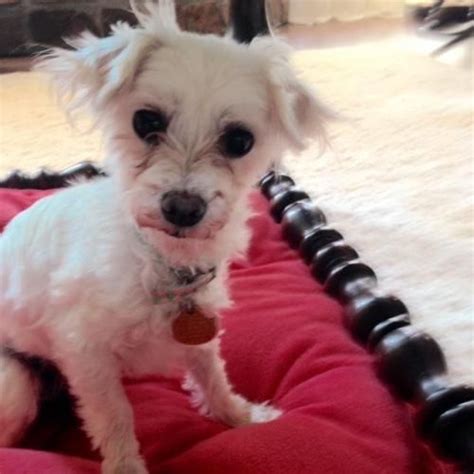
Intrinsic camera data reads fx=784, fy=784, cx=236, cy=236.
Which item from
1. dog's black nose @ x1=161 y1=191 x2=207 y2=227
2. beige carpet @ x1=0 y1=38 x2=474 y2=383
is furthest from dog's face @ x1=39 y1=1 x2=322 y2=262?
beige carpet @ x1=0 y1=38 x2=474 y2=383

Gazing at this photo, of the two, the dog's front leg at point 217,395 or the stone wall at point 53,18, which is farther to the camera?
the stone wall at point 53,18

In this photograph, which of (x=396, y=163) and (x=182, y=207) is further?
(x=396, y=163)

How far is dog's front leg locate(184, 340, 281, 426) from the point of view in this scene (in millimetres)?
1319

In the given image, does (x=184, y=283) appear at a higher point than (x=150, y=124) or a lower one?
lower

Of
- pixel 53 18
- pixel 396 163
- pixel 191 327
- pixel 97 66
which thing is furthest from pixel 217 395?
pixel 53 18

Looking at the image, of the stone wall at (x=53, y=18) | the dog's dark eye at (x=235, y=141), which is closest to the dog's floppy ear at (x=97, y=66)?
the dog's dark eye at (x=235, y=141)

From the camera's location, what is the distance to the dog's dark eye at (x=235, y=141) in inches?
42.9

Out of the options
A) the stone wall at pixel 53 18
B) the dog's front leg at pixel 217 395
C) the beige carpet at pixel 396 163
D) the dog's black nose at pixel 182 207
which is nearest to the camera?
the dog's black nose at pixel 182 207

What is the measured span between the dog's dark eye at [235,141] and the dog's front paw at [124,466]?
18.3 inches

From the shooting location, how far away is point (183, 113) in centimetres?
105

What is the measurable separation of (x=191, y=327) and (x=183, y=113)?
32 cm

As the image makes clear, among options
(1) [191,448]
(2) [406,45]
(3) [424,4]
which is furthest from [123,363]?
(3) [424,4]

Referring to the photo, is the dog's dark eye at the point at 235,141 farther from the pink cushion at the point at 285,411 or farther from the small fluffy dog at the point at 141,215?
the pink cushion at the point at 285,411

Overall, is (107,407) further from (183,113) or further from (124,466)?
(183,113)
